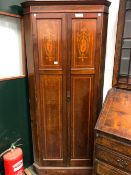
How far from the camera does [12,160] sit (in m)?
1.90

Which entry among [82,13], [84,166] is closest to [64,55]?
[82,13]

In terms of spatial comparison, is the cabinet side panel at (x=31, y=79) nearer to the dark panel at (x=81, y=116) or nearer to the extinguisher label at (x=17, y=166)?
the extinguisher label at (x=17, y=166)

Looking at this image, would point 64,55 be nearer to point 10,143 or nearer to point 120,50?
point 120,50

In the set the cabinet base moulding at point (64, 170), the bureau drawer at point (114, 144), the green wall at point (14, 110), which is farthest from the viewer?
the cabinet base moulding at point (64, 170)

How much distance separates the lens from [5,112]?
1939mm

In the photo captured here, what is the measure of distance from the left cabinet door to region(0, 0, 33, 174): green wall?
25cm

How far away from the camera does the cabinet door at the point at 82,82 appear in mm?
1718

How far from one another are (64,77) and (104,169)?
35.7 inches

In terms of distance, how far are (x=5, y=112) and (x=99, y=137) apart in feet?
3.43

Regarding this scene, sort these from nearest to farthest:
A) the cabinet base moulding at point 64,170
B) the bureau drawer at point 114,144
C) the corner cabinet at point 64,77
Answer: the bureau drawer at point 114,144, the corner cabinet at point 64,77, the cabinet base moulding at point 64,170

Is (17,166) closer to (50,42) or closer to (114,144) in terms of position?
(114,144)

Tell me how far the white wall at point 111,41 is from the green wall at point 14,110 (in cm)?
93

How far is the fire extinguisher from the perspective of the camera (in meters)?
1.90

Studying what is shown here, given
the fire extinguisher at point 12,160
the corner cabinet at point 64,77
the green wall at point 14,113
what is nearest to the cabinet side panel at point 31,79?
the corner cabinet at point 64,77
